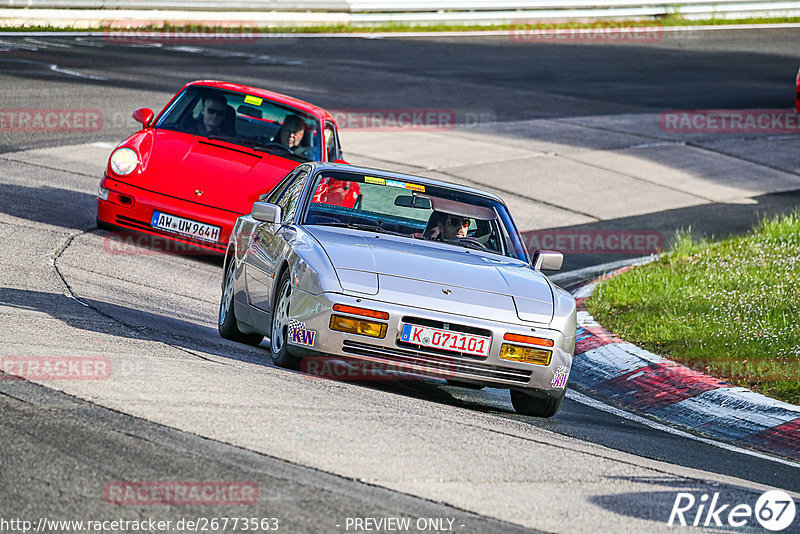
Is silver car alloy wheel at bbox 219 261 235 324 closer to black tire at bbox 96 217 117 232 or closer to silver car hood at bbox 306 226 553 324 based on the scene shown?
silver car hood at bbox 306 226 553 324

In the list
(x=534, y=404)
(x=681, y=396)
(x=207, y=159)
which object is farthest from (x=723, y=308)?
(x=207, y=159)

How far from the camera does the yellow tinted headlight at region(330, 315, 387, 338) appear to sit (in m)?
6.82

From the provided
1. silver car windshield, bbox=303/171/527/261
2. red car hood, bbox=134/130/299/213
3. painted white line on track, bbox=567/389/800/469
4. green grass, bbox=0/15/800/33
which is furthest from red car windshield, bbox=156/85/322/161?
green grass, bbox=0/15/800/33

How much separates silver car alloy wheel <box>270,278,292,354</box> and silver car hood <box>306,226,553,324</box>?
1.13 ft

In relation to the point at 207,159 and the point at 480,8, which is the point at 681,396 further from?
the point at 480,8

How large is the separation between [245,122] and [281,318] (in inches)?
220

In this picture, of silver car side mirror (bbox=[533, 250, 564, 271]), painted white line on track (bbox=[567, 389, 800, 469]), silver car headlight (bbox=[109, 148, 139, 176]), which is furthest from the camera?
silver car headlight (bbox=[109, 148, 139, 176])

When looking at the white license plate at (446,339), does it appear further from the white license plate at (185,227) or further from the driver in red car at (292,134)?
the driver in red car at (292,134)

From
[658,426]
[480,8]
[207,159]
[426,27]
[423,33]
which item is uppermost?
[480,8]

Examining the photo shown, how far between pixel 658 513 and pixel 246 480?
168 centimetres

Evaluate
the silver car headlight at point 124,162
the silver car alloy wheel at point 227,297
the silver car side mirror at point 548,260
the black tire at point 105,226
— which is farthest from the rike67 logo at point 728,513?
the black tire at point 105,226

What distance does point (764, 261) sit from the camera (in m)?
12.2

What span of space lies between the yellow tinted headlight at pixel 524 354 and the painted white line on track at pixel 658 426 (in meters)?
1.17

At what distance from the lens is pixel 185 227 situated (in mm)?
11328
